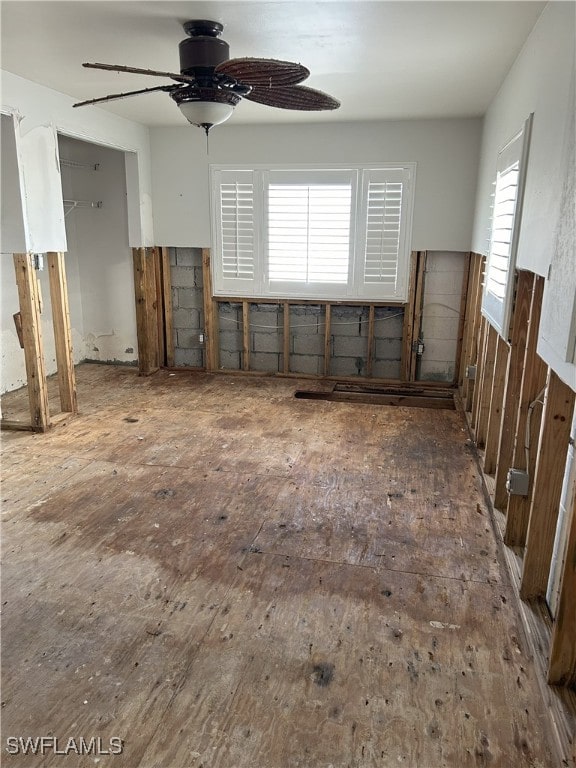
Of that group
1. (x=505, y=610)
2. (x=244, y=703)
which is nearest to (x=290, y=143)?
(x=505, y=610)

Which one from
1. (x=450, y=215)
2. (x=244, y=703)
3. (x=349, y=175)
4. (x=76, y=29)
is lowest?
(x=244, y=703)

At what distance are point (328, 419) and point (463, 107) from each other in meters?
2.99

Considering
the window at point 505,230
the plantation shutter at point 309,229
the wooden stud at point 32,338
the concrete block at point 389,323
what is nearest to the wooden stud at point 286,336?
the plantation shutter at point 309,229

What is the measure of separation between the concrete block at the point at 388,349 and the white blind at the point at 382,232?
2.09 feet

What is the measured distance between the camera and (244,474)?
12.1ft

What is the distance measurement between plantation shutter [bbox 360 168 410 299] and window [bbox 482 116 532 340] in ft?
5.83

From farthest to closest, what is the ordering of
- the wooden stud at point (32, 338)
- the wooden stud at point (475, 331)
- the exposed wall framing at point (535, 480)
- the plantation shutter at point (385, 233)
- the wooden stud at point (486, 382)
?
1. the plantation shutter at point (385, 233)
2. the wooden stud at point (475, 331)
3. the wooden stud at point (32, 338)
4. the wooden stud at point (486, 382)
5. the exposed wall framing at point (535, 480)

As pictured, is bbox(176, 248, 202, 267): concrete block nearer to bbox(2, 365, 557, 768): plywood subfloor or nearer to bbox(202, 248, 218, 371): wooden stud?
bbox(202, 248, 218, 371): wooden stud

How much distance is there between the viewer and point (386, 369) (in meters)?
5.99

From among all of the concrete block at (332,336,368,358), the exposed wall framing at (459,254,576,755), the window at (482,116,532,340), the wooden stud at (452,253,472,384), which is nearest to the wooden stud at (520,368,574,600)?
the exposed wall framing at (459,254,576,755)

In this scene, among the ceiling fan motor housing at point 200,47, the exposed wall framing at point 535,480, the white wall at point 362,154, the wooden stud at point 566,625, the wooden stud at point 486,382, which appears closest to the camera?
the wooden stud at point 566,625

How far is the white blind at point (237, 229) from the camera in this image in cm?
582

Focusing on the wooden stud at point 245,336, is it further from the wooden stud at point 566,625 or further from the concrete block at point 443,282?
the wooden stud at point 566,625

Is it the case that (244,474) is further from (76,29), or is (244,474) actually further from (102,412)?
Answer: (76,29)
